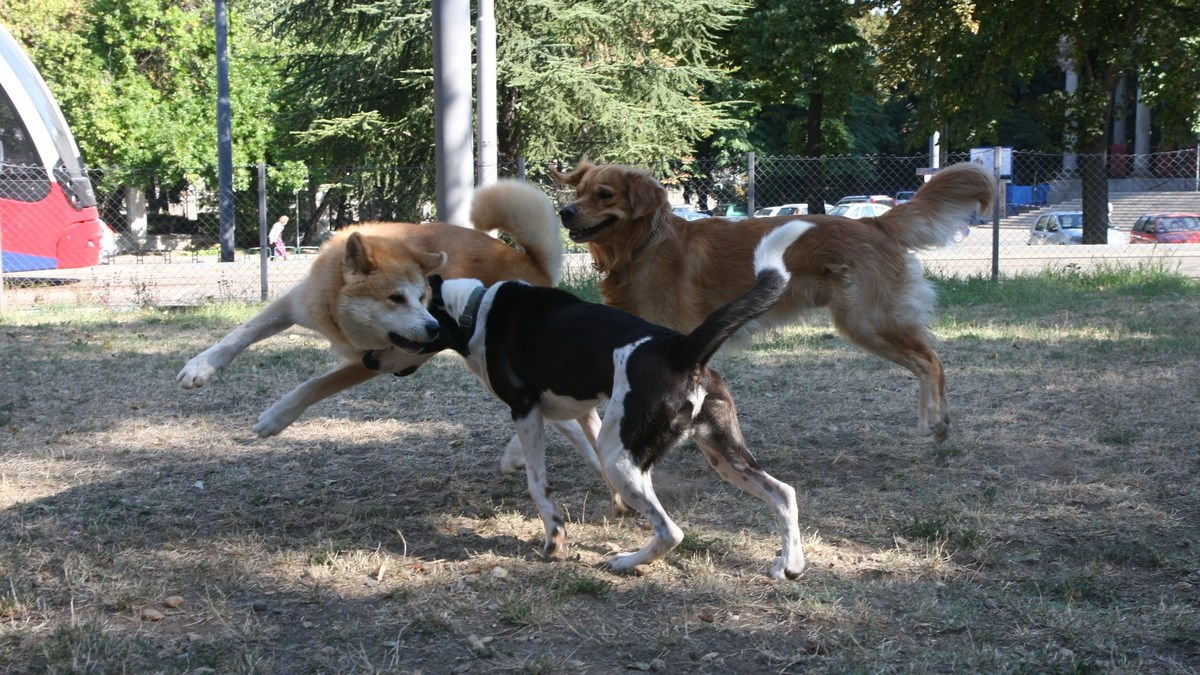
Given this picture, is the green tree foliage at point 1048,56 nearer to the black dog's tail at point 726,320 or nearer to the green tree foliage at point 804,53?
the green tree foliage at point 804,53

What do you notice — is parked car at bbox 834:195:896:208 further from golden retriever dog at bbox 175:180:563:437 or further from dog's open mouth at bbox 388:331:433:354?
dog's open mouth at bbox 388:331:433:354

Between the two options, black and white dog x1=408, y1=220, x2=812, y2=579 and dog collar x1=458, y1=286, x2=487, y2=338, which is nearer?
black and white dog x1=408, y1=220, x2=812, y2=579

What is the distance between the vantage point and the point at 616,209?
5738 mm

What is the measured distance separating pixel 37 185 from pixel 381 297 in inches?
530

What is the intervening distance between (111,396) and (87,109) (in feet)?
103

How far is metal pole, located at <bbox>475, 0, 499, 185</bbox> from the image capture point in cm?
898

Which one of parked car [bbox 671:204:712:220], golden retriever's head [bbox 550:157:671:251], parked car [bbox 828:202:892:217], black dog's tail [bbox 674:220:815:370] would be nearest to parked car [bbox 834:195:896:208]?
parked car [bbox 828:202:892:217]

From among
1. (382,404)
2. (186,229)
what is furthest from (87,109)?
(382,404)

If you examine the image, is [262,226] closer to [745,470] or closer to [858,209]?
[745,470]

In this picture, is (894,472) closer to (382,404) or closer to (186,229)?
(382,404)

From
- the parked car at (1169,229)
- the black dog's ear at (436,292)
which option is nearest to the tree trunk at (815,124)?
the parked car at (1169,229)

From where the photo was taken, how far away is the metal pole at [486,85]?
A: 29.5ft

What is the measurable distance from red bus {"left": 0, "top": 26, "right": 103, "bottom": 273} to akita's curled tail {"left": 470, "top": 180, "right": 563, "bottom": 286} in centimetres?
1256

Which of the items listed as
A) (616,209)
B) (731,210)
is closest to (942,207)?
(616,209)
